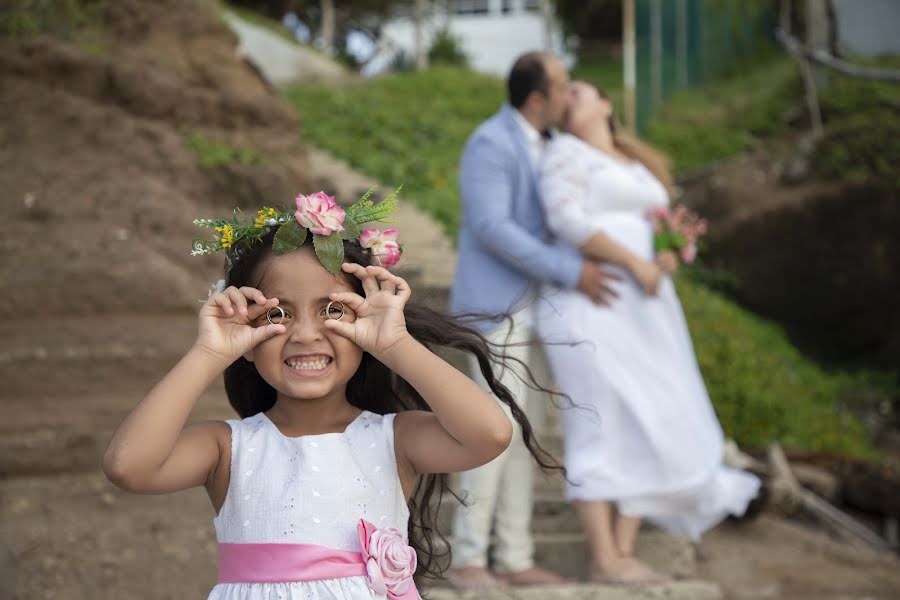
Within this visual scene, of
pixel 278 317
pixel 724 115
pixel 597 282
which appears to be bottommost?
pixel 724 115

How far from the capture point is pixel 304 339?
7.85 feet

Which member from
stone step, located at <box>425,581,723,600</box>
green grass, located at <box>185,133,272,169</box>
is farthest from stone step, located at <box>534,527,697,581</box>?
green grass, located at <box>185,133,272,169</box>

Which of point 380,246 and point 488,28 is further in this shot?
point 488,28

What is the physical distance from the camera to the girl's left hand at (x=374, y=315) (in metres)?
2.38

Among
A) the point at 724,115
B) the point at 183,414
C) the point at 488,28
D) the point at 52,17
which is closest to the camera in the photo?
the point at 183,414

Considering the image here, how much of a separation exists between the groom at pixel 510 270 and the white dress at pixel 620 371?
0.34 feet

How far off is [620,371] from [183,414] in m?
2.72

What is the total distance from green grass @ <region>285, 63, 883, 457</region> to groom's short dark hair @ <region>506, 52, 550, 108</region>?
4.01m

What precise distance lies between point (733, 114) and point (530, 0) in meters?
19.6

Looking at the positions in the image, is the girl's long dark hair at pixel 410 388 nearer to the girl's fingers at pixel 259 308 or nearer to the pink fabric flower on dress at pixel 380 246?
the pink fabric flower on dress at pixel 380 246

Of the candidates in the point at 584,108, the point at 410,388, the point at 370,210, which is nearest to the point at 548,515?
the point at 584,108

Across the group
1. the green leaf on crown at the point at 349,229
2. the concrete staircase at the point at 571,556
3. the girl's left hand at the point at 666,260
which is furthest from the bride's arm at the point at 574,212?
the green leaf on crown at the point at 349,229

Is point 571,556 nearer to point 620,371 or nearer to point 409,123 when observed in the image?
point 620,371

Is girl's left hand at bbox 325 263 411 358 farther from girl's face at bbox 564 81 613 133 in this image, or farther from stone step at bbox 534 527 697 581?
stone step at bbox 534 527 697 581
